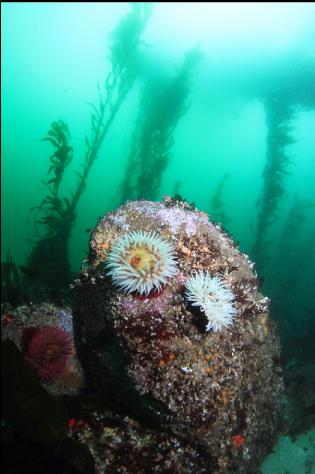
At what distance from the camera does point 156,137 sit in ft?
50.3

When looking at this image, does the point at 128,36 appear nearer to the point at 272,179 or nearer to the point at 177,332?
the point at 272,179

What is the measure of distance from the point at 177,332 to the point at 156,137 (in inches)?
496

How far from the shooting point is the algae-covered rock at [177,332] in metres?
3.97

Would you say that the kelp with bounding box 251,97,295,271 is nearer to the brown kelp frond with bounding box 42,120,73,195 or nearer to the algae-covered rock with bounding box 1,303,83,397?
the brown kelp frond with bounding box 42,120,73,195

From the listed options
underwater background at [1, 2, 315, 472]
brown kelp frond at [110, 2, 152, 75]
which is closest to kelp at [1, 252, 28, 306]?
underwater background at [1, 2, 315, 472]

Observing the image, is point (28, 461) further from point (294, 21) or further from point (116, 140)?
point (116, 140)

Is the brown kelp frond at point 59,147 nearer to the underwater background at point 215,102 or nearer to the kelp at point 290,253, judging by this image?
the underwater background at point 215,102

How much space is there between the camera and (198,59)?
16266 millimetres

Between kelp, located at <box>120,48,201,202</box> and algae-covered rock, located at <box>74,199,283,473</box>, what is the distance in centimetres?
1021

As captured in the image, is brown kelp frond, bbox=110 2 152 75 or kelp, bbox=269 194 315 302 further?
kelp, bbox=269 194 315 302

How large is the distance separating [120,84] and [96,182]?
136097mm

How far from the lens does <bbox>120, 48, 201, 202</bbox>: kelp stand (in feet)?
49.2

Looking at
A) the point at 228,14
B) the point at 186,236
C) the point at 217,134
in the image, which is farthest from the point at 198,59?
the point at 217,134

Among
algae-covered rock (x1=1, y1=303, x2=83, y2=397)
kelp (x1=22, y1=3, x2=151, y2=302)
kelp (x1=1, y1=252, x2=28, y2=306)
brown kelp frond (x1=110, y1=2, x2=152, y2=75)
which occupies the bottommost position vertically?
algae-covered rock (x1=1, y1=303, x2=83, y2=397)
